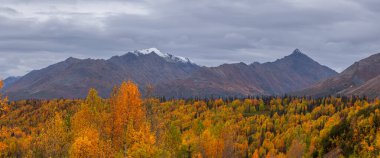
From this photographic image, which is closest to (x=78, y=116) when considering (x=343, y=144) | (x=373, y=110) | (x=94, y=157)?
(x=94, y=157)

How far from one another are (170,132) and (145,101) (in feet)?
127

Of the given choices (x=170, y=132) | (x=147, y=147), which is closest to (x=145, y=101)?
(x=147, y=147)

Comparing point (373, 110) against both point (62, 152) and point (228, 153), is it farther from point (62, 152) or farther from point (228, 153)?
point (62, 152)

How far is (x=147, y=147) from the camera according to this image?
64.8 m

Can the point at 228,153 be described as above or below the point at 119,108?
below

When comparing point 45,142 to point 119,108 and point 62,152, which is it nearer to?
point 62,152

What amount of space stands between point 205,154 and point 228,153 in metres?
7.97

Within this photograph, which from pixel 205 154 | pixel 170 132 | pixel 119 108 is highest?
pixel 119 108

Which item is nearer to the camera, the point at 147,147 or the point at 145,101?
the point at 147,147

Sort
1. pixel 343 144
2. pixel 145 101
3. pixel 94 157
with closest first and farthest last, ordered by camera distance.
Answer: pixel 94 157 → pixel 145 101 → pixel 343 144

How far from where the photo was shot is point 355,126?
523 ft

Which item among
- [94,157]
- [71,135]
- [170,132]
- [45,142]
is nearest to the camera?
[94,157]

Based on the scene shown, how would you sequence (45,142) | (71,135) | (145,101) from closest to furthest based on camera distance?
(45,142) → (71,135) → (145,101)

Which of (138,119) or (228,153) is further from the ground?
(138,119)
